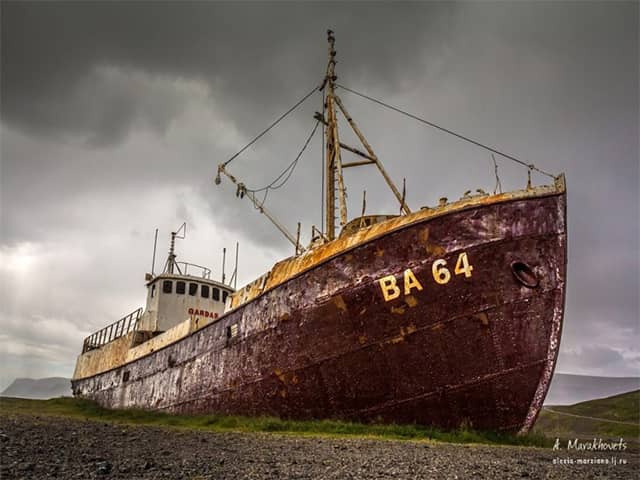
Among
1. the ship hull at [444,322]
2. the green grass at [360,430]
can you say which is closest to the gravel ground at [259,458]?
the green grass at [360,430]

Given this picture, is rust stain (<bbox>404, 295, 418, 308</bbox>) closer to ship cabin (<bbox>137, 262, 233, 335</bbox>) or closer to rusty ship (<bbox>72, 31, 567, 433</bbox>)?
rusty ship (<bbox>72, 31, 567, 433</bbox>)

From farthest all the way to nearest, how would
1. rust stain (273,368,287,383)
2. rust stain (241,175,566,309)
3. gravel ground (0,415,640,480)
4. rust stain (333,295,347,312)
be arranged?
rust stain (273,368,287,383)
rust stain (333,295,347,312)
rust stain (241,175,566,309)
gravel ground (0,415,640,480)

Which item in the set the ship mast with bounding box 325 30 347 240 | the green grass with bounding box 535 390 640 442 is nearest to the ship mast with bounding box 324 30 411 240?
the ship mast with bounding box 325 30 347 240

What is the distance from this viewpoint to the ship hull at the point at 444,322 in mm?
8641

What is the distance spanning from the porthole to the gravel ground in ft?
9.13

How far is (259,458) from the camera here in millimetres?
5949

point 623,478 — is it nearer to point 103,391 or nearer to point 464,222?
point 464,222

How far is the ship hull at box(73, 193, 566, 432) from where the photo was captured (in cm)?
864

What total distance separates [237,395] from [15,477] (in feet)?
24.2

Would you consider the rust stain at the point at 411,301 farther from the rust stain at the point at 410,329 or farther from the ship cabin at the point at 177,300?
the ship cabin at the point at 177,300

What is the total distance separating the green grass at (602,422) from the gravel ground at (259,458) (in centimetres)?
1292

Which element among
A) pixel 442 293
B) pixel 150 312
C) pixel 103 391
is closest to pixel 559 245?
pixel 442 293

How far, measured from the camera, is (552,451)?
7.98 meters

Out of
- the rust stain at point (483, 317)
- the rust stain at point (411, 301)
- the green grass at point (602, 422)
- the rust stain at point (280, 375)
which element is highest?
the rust stain at point (411, 301)
